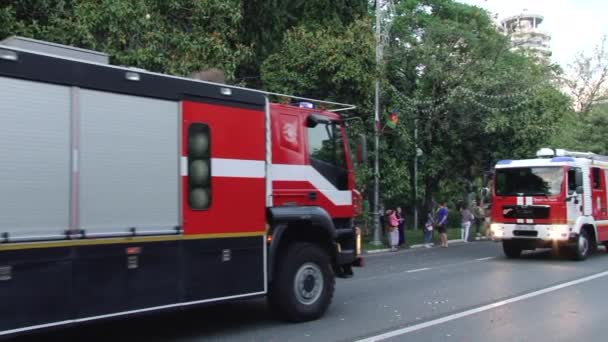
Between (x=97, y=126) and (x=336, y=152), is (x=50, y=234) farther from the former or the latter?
(x=336, y=152)

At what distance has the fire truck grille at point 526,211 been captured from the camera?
1639 centimetres

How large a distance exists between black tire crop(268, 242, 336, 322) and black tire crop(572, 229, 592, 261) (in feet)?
32.7

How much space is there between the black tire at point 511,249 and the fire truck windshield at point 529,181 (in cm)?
134

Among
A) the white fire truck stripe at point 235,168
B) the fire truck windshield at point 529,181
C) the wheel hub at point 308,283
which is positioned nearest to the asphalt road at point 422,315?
the wheel hub at point 308,283

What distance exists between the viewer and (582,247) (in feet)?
54.7

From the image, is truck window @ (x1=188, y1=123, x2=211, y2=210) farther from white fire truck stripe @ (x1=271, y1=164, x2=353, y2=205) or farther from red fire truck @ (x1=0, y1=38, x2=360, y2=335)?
white fire truck stripe @ (x1=271, y1=164, x2=353, y2=205)

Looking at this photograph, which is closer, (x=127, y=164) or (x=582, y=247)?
(x=127, y=164)

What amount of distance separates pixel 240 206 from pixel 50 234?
2292 millimetres

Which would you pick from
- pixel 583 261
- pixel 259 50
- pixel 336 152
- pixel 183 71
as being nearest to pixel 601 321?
pixel 336 152

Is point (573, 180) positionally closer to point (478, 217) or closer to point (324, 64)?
point (324, 64)

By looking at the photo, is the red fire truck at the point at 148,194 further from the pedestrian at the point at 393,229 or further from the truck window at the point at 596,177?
the pedestrian at the point at 393,229

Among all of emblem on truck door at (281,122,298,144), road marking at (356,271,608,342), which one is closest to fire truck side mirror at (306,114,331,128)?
emblem on truck door at (281,122,298,144)

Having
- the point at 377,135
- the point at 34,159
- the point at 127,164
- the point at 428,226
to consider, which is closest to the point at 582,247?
the point at 428,226

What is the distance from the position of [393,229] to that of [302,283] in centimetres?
1322
